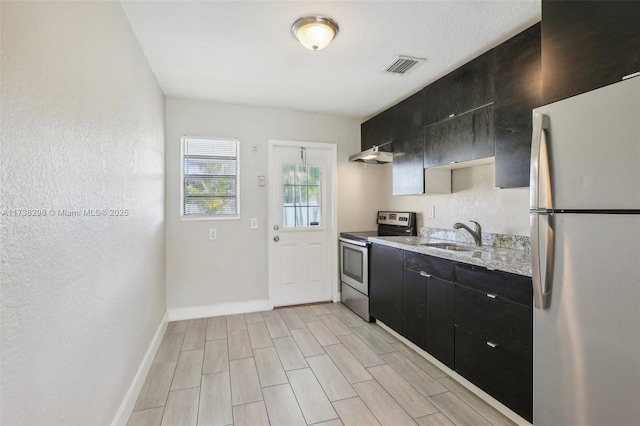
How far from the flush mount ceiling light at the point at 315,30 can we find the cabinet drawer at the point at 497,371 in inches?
88.2

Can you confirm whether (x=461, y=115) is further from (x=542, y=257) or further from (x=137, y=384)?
(x=137, y=384)

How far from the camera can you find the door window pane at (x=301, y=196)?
3.87 meters

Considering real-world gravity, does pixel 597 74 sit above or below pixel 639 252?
above

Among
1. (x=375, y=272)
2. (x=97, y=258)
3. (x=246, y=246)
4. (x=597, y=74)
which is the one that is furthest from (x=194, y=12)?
(x=375, y=272)

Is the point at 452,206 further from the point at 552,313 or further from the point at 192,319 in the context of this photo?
the point at 192,319

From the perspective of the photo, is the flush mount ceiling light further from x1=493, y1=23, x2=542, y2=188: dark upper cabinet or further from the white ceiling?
x1=493, y1=23, x2=542, y2=188: dark upper cabinet

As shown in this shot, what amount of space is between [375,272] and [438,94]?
73.0 inches

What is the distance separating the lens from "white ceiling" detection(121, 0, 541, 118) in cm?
185

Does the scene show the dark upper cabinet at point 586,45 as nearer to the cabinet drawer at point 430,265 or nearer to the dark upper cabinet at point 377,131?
the cabinet drawer at point 430,265

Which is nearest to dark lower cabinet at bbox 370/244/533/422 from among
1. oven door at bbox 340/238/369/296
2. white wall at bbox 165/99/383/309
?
oven door at bbox 340/238/369/296

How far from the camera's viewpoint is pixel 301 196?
393 centimetres

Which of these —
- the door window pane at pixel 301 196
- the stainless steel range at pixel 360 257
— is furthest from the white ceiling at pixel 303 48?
the stainless steel range at pixel 360 257

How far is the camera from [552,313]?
1.48m

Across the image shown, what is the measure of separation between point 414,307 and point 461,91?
6.16ft
